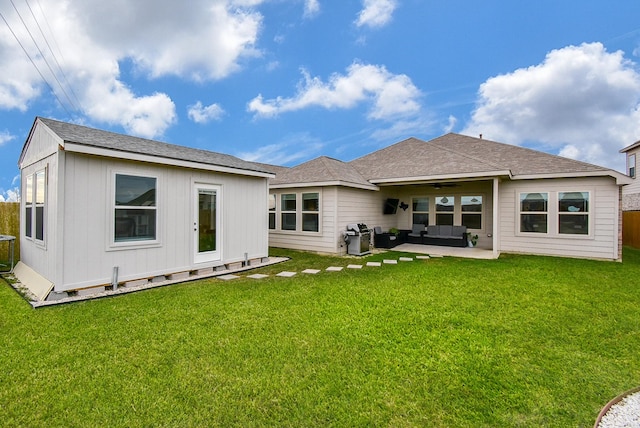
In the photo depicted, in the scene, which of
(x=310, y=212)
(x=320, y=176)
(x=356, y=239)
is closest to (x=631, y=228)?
(x=356, y=239)

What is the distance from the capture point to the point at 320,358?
2711 millimetres

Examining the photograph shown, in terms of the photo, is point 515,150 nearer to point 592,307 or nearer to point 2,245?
point 592,307

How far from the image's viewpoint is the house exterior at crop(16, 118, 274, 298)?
4582 mm

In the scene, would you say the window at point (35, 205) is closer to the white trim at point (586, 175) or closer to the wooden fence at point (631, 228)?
the white trim at point (586, 175)

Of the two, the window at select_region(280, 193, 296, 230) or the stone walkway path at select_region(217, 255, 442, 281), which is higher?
the window at select_region(280, 193, 296, 230)

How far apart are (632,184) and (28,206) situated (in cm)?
2457

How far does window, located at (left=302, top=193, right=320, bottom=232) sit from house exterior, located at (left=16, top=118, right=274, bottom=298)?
Answer: 9.66ft

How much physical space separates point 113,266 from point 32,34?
8299 mm

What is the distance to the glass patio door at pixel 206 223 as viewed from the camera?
20.6 feet

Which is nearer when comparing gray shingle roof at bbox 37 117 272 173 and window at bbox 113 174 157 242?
gray shingle roof at bbox 37 117 272 173

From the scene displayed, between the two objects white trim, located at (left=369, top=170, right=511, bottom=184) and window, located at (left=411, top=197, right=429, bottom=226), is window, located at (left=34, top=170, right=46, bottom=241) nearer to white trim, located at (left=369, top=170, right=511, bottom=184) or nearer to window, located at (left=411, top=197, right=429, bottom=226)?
white trim, located at (left=369, top=170, right=511, bottom=184)

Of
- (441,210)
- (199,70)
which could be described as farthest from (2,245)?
(441,210)

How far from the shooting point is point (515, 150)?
35.8 feet

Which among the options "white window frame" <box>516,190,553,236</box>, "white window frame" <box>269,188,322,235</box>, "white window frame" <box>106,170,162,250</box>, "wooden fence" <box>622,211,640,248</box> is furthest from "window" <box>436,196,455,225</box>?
"white window frame" <box>106,170,162,250</box>
